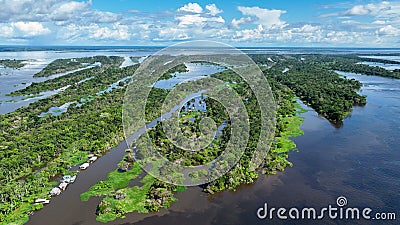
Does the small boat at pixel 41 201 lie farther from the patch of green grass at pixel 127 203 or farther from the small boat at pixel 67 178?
the patch of green grass at pixel 127 203

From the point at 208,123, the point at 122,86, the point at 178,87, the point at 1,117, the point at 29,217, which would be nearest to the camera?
→ the point at 29,217

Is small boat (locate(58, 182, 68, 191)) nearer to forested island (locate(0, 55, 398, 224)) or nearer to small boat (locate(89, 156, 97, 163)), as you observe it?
forested island (locate(0, 55, 398, 224))

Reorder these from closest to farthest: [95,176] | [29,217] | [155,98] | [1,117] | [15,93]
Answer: [29,217] < [95,176] < [1,117] < [155,98] < [15,93]

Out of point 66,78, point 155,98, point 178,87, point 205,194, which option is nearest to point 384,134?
point 205,194

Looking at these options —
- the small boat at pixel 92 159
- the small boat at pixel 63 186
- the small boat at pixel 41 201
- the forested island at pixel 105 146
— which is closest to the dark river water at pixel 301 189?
the small boat at pixel 41 201

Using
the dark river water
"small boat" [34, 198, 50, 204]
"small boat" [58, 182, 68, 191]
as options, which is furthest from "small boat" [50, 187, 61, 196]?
"small boat" [34, 198, 50, 204]

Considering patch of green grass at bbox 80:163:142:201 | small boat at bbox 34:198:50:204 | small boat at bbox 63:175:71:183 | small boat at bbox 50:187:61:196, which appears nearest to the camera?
small boat at bbox 34:198:50:204

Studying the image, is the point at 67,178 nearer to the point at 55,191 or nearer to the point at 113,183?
the point at 55,191

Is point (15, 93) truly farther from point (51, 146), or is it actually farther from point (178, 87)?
point (51, 146)
